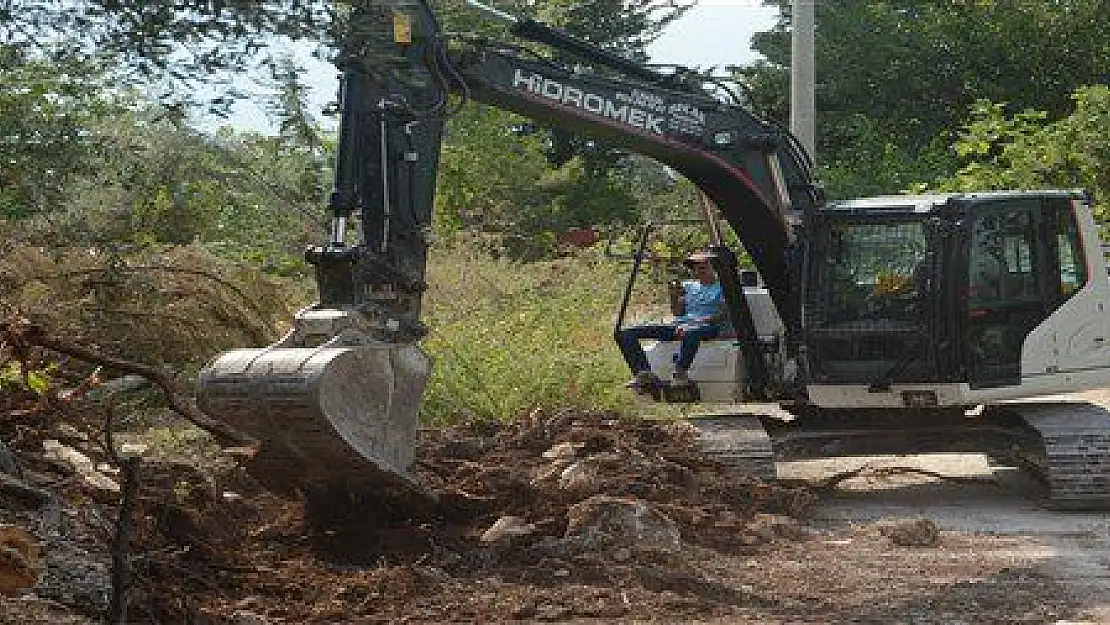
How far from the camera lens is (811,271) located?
10.8 metres

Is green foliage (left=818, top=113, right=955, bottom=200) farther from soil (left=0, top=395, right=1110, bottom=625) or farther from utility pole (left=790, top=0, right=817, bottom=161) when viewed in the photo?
soil (left=0, top=395, right=1110, bottom=625)

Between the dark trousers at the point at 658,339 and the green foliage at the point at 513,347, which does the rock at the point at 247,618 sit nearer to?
the dark trousers at the point at 658,339

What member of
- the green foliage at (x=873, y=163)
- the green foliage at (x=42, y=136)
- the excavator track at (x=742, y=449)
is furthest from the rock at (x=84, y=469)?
the green foliage at (x=873, y=163)

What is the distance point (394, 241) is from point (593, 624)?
8.86 feet

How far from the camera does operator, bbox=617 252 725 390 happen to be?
11281 mm

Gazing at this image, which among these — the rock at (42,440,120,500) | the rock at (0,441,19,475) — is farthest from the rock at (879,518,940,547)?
the rock at (0,441,19,475)

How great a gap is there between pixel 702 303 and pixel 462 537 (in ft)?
12.3

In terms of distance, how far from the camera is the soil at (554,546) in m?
6.64

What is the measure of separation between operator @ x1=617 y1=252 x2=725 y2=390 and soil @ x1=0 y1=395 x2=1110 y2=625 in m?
0.51

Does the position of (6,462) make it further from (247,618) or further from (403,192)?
(403,192)

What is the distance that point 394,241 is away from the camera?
8797mm

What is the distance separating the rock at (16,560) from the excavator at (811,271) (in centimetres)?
350

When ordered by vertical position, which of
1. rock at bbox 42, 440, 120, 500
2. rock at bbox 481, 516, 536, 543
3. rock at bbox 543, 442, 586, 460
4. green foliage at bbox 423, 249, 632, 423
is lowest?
green foliage at bbox 423, 249, 632, 423

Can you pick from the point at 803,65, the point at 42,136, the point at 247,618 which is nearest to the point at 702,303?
the point at 42,136
